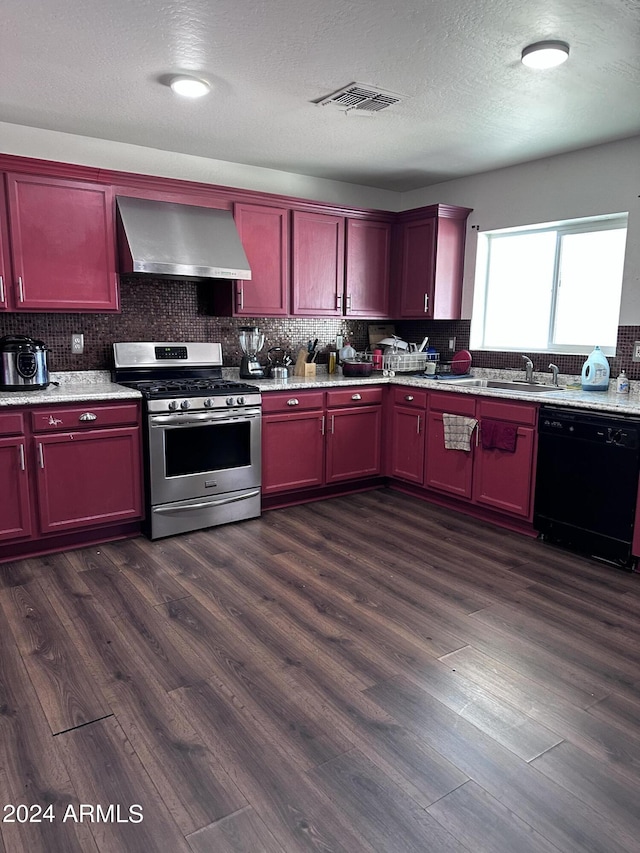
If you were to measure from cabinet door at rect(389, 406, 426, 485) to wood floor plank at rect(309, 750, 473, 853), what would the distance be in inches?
110

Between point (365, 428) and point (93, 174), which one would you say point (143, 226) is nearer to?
point (93, 174)

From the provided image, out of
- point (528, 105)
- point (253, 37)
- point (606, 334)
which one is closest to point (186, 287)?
point (253, 37)

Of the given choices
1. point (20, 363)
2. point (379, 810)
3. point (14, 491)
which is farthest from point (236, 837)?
point (20, 363)

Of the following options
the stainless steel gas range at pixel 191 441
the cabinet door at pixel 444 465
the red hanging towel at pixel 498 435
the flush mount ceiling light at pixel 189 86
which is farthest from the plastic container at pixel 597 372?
the flush mount ceiling light at pixel 189 86

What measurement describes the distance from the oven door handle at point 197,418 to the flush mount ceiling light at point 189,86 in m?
1.71

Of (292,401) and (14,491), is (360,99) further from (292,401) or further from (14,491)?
(14,491)

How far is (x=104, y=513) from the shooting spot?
3.49 metres

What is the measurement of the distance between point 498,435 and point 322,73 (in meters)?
2.28

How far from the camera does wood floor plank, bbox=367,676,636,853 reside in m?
1.53

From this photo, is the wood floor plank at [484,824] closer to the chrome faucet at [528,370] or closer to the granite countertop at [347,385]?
the granite countertop at [347,385]

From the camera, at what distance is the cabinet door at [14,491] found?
314 centimetres

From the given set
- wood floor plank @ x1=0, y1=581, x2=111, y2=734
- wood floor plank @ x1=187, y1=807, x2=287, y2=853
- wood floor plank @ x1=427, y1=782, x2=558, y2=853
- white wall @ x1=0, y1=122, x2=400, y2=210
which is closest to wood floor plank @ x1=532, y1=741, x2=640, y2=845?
wood floor plank @ x1=427, y1=782, x2=558, y2=853

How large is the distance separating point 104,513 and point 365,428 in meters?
2.01

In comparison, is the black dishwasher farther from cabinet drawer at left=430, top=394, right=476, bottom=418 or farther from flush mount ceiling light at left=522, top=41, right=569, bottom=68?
flush mount ceiling light at left=522, top=41, right=569, bottom=68
